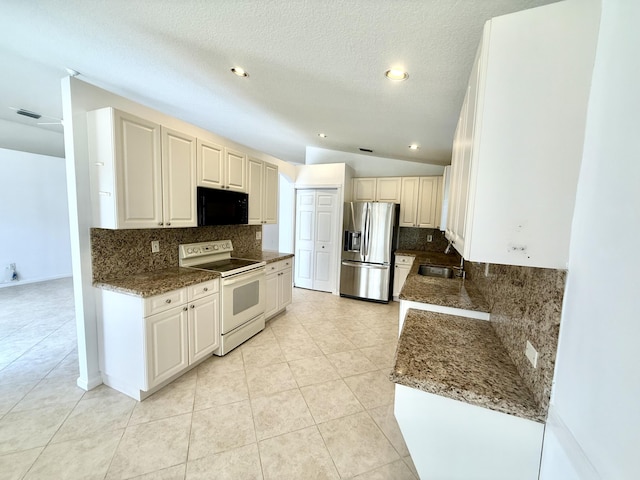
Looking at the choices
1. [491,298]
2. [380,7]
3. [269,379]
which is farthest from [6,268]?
[491,298]

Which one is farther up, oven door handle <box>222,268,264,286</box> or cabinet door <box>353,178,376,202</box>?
cabinet door <box>353,178,376,202</box>

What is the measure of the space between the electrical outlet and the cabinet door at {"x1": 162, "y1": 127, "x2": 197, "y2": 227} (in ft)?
8.87

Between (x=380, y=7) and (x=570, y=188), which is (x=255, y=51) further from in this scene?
(x=570, y=188)

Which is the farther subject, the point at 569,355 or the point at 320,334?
the point at 320,334

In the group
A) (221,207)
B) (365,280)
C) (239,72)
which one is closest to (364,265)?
(365,280)

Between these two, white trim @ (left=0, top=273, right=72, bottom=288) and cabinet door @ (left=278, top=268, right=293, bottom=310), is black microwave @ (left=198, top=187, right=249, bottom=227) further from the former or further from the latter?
white trim @ (left=0, top=273, right=72, bottom=288)

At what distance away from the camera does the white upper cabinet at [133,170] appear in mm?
2012

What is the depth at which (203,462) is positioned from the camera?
160 cm

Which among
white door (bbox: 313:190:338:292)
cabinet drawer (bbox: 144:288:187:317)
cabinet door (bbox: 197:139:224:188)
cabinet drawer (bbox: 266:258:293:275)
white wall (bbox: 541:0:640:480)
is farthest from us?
white door (bbox: 313:190:338:292)

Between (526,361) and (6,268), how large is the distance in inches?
295

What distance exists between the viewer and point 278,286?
3.75 meters

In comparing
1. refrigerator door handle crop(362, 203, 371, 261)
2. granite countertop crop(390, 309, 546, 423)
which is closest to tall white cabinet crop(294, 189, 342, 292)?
refrigerator door handle crop(362, 203, 371, 261)

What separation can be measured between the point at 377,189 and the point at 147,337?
4.13 m

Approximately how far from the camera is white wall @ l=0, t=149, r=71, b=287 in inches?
187
